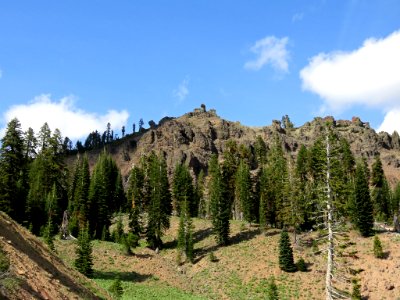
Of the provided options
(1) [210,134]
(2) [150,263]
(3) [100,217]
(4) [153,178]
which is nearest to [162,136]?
(1) [210,134]

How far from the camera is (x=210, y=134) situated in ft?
622

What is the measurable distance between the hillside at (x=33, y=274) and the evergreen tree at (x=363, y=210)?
166 ft

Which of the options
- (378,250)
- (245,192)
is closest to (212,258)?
(245,192)

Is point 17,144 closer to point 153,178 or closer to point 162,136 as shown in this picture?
point 153,178

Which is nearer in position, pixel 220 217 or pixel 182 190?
pixel 220 217

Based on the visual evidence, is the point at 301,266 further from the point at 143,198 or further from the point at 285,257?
the point at 143,198

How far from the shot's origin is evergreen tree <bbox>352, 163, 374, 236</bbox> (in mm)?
67250

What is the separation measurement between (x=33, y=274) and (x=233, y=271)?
4324 centimetres

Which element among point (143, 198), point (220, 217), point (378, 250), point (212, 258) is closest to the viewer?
point (378, 250)

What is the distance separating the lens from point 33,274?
21438mm

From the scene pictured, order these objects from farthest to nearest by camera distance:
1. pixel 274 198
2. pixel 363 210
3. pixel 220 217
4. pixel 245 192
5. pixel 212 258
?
pixel 245 192 < pixel 274 198 < pixel 220 217 < pixel 363 210 < pixel 212 258

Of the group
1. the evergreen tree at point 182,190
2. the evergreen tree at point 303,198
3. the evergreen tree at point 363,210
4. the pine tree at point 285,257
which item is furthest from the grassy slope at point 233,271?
the evergreen tree at point 182,190

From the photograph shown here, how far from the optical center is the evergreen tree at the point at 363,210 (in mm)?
67250

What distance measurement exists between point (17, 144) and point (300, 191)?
45713 mm
